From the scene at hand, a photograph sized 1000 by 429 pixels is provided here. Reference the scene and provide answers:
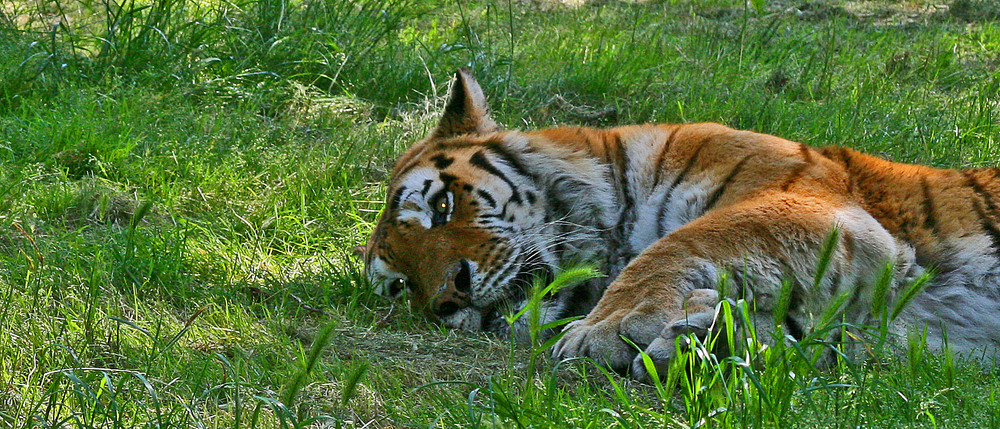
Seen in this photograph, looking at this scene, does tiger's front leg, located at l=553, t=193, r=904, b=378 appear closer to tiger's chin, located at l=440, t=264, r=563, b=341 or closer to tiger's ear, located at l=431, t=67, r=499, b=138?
tiger's chin, located at l=440, t=264, r=563, b=341

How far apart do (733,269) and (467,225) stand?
0.93m

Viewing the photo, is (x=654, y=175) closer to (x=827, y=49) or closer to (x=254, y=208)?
(x=254, y=208)

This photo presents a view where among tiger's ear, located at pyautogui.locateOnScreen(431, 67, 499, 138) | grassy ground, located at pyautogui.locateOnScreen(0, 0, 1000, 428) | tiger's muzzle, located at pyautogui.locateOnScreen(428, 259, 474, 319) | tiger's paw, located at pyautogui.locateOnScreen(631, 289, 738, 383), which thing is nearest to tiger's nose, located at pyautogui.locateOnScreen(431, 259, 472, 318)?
tiger's muzzle, located at pyautogui.locateOnScreen(428, 259, 474, 319)

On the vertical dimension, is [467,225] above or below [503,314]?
above

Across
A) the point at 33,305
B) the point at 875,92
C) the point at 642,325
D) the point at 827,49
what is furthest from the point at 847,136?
the point at 33,305

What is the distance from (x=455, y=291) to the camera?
3381 millimetres

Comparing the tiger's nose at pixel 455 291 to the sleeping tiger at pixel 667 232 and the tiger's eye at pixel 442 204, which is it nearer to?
the sleeping tiger at pixel 667 232

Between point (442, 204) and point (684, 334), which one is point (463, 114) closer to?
point (442, 204)

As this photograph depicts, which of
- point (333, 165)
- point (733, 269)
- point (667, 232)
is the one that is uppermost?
point (733, 269)

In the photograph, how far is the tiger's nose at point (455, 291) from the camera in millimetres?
3381

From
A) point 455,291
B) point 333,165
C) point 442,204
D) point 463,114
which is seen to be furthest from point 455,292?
point 333,165

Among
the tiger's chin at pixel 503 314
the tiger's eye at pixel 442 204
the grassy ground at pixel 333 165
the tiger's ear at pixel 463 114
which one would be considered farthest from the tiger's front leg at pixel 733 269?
the tiger's ear at pixel 463 114

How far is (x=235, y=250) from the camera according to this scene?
421cm

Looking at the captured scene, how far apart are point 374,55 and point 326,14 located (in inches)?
16.8
